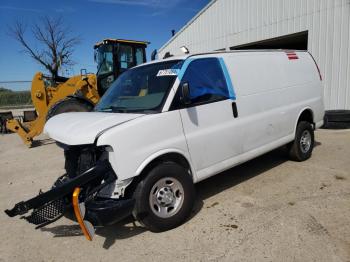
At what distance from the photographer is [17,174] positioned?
22.7 feet

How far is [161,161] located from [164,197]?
0.43 m

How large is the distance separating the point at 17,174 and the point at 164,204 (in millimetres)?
4687

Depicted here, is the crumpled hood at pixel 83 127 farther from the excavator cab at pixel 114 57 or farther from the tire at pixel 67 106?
the excavator cab at pixel 114 57

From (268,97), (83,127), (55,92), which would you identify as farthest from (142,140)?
(55,92)

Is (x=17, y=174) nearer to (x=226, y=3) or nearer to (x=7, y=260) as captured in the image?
(x=7, y=260)

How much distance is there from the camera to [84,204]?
324cm

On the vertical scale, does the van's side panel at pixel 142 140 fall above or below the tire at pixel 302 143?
above

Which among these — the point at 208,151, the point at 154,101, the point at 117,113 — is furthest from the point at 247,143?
the point at 117,113

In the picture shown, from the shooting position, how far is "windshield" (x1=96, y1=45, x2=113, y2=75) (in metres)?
10.6

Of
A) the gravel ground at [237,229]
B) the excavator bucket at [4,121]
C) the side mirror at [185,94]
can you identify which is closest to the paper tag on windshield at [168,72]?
the side mirror at [185,94]

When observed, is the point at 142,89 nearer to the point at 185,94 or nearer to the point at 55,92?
the point at 185,94

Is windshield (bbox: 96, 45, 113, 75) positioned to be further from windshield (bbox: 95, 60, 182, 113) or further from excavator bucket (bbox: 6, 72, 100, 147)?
windshield (bbox: 95, 60, 182, 113)

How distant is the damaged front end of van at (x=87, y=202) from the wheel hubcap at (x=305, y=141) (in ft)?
13.2

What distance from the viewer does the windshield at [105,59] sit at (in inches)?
418
